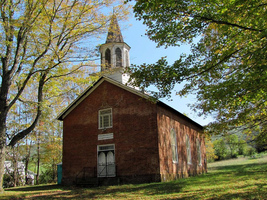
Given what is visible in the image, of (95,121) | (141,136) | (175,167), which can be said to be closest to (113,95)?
(95,121)

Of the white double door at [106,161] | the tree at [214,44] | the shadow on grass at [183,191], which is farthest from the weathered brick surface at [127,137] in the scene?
the tree at [214,44]

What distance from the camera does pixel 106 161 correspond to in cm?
2038

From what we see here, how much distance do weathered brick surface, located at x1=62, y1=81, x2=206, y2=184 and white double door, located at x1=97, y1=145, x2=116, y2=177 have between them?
1.34 feet

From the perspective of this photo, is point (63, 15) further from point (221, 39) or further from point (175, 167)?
point (175, 167)

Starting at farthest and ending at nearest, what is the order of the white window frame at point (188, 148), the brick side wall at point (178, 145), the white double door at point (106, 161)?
the white window frame at point (188, 148) < the white double door at point (106, 161) < the brick side wall at point (178, 145)

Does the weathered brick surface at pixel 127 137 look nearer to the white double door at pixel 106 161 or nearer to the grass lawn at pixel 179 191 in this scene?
the white double door at pixel 106 161

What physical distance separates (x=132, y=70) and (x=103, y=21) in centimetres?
626

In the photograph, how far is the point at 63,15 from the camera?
14203 mm

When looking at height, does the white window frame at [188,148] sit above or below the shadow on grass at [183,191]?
above

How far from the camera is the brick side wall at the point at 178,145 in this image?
62.1ft

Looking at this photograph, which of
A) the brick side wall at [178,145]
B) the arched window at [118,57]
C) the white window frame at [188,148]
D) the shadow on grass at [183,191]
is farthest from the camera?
the arched window at [118,57]

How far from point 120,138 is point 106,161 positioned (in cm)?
218

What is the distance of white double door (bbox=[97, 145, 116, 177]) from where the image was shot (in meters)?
20.0

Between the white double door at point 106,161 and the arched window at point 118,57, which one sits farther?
the arched window at point 118,57
